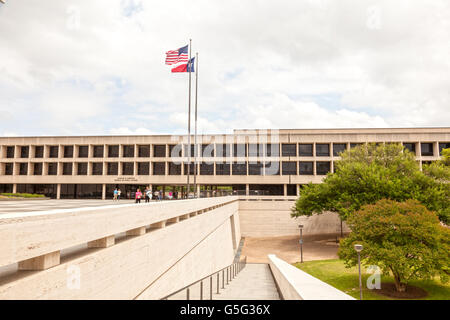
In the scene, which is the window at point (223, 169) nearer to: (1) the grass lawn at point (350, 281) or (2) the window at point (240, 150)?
(2) the window at point (240, 150)

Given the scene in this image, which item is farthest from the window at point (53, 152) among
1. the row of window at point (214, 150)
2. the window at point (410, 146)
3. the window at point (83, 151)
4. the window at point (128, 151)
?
the window at point (410, 146)

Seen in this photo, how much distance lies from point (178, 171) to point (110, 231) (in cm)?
5025

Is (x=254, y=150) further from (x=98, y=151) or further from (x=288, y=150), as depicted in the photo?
(x=98, y=151)

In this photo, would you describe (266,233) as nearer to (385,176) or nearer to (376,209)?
(385,176)

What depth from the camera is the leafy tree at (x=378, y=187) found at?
31.0 m

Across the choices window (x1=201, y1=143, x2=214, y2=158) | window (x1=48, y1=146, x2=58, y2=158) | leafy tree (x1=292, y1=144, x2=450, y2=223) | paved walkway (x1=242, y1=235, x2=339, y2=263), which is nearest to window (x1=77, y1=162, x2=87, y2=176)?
window (x1=48, y1=146, x2=58, y2=158)

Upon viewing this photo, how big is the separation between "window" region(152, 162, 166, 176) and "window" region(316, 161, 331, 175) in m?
29.2

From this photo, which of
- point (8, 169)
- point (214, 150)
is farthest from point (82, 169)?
point (214, 150)

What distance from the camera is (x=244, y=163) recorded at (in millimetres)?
54531

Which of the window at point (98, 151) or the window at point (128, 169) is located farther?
the window at point (98, 151)

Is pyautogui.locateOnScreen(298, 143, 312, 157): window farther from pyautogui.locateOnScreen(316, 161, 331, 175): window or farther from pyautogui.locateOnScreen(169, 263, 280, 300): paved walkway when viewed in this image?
pyautogui.locateOnScreen(169, 263, 280, 300): paved walkway

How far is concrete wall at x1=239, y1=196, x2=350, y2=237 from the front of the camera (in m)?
44.2

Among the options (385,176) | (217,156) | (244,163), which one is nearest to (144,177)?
(217,156)

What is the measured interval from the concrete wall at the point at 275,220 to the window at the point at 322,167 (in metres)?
11.3
